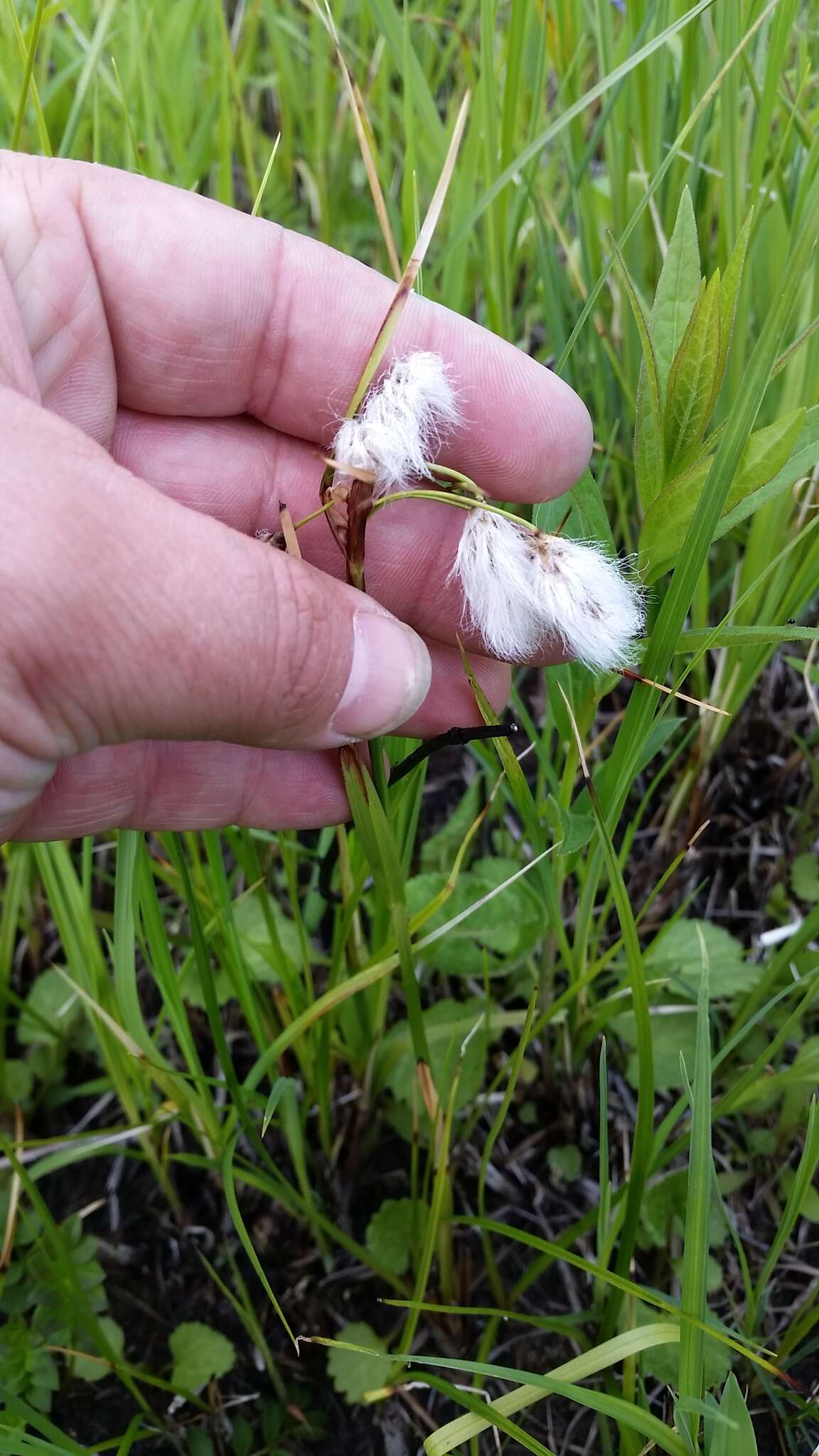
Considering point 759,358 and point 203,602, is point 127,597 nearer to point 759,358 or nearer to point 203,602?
point 203,602

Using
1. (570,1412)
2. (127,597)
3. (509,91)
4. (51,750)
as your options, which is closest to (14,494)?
(127,597)

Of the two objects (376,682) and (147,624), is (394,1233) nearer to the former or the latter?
(376,682)

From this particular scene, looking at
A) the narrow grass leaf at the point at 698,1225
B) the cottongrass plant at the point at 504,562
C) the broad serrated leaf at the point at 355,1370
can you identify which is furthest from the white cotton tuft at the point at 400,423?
the broad serrated leaf at the point at 355,1370

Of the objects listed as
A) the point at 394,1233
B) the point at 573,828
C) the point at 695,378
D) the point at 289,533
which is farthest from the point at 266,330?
the point at 394,1233

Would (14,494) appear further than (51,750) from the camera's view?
No

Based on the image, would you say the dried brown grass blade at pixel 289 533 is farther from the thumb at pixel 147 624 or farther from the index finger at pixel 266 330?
the index finger at pixel 266 330

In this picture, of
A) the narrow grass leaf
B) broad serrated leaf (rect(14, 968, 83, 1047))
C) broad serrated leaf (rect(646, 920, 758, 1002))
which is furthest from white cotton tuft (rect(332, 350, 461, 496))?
broad serrated leaf (rect(14, 968, 83, 1047))

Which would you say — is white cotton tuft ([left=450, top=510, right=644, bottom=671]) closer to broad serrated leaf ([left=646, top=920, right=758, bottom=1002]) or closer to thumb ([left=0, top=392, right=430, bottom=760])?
thumb ([left=0, top=392, right=430, bottom=760])
